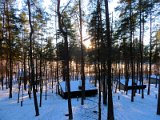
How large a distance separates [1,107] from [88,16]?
14.4 metres

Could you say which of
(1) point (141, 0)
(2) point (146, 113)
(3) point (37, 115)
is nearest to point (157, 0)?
(1) point (141, 0)

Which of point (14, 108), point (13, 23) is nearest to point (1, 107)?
point (14, 108)

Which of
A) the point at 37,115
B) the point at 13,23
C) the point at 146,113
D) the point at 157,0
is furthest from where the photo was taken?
the point at 13,23

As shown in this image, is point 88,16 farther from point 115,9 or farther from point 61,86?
point 61,86

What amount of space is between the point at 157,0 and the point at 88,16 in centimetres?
797

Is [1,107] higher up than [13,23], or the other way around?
[13,23]

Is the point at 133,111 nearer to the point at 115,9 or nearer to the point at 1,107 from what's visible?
the point at 115,9

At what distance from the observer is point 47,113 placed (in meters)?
23.8

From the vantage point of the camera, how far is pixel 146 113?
21062 mm

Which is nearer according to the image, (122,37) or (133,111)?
(133,111)

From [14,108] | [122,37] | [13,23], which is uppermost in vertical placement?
[13,23]

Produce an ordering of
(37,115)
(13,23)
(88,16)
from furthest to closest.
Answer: (13,23) < (88,16) < (37,115)

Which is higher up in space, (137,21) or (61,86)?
(137,21)

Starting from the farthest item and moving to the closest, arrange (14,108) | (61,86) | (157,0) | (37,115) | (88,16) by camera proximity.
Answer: (61,86)
(14,108)
(88,16)
(37,115)
(157,0)
